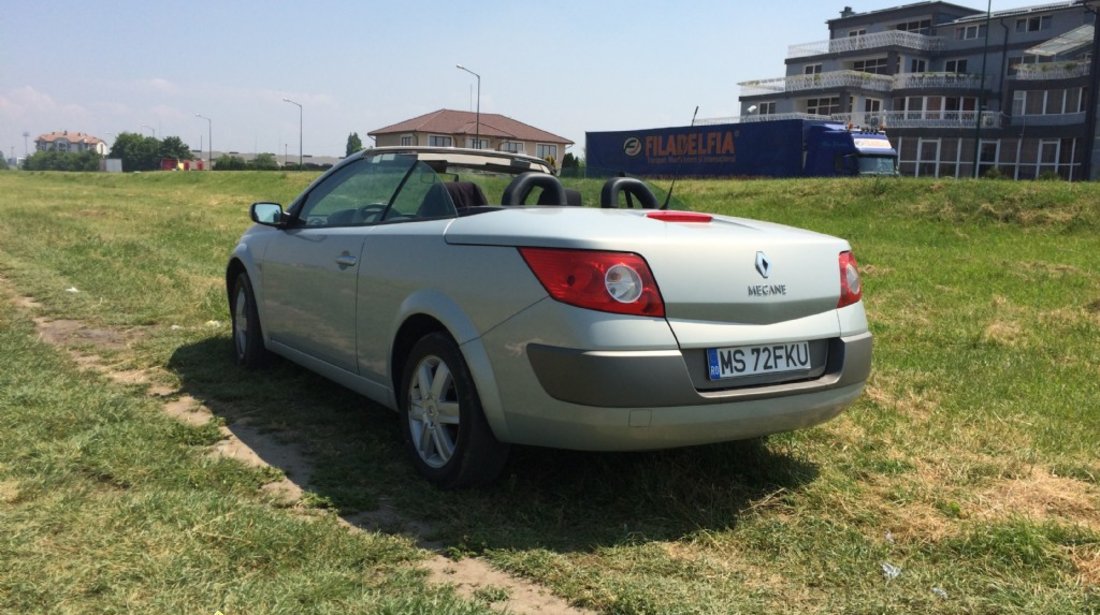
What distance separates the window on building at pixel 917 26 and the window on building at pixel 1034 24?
19.0 feet

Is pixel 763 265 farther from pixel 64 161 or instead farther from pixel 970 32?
pixel 64 161

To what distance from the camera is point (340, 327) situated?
480 cm

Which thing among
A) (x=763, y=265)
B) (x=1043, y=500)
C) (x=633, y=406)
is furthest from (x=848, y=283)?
(x=633, y=406)

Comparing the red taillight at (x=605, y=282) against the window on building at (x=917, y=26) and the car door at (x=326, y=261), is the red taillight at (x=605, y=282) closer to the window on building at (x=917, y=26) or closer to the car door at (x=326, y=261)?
the car door at (x=326, y=261)

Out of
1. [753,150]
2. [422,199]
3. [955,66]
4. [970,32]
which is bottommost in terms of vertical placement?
[422,199]

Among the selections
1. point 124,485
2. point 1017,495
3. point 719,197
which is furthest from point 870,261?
point 719,197

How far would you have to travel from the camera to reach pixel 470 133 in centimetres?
9225

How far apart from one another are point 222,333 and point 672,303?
5.11 metres

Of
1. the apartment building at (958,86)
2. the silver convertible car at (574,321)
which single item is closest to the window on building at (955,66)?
the apartment building at (958,86)

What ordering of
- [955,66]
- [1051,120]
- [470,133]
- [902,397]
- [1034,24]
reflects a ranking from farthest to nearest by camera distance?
[470,133] → [955,66] → [1034,24] → [1051,120] → [902,397]

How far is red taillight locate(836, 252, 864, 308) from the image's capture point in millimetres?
4016

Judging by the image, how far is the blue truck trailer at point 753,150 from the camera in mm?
32938

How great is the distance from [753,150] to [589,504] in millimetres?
34173

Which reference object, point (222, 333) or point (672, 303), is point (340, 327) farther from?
point (222, 333)
